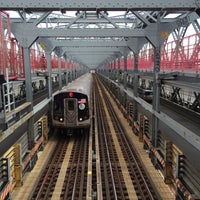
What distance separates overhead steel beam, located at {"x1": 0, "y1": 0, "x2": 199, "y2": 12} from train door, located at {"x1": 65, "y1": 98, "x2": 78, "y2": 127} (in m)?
5.78

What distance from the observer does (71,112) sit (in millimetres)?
11820

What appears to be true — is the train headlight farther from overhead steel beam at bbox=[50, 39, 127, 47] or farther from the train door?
overhead steel beam at bbox=[50, 39, 127, 47]

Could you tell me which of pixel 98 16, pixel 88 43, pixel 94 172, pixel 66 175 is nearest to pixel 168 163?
pixel 94 172

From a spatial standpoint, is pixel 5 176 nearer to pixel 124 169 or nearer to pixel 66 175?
pixel 66 175

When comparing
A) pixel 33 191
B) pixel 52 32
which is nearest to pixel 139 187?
pixel 33 191

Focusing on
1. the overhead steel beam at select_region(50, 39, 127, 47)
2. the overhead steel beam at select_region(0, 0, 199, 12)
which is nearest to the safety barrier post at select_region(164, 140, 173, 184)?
the overhead steel beam at select_region(0, 0, 199, 12)

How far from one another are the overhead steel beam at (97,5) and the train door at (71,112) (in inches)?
228

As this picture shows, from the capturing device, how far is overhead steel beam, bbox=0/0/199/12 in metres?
6.44

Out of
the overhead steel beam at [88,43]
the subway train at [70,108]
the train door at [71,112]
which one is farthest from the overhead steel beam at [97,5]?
the overhead steel beam at [88,43]

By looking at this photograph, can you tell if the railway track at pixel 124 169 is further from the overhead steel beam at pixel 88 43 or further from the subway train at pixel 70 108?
the overhead steel beam at pixel 88 43

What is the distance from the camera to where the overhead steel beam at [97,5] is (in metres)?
6.44

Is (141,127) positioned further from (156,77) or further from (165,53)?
(165,53)

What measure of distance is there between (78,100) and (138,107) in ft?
12.1

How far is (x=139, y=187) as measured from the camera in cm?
730
